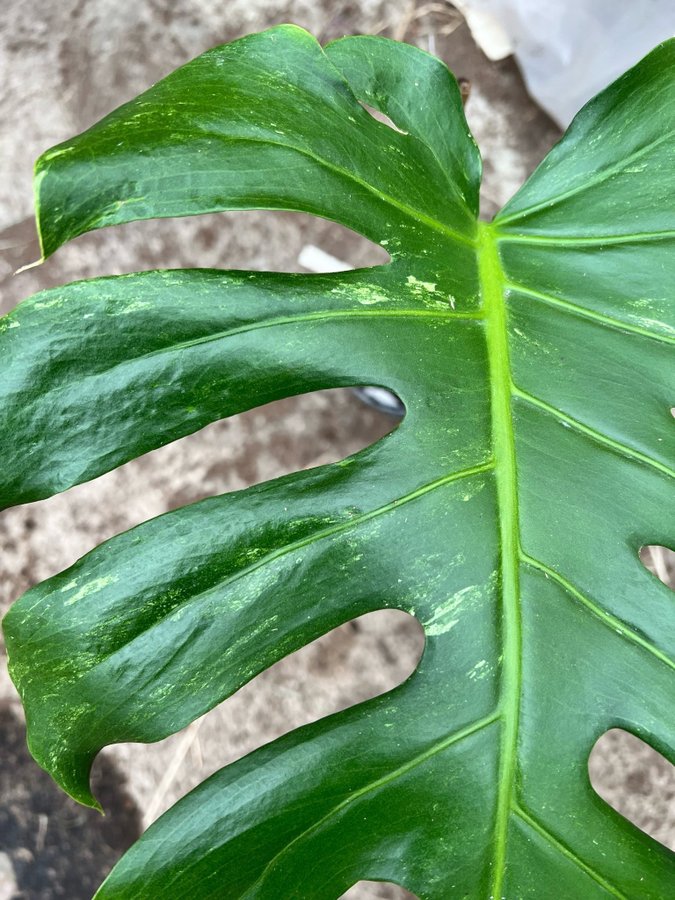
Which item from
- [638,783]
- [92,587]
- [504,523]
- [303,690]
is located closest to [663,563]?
[638,783]

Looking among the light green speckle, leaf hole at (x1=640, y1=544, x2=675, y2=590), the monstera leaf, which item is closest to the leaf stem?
the monstera leaf

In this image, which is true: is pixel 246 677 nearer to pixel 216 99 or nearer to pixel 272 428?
pixel 216 99

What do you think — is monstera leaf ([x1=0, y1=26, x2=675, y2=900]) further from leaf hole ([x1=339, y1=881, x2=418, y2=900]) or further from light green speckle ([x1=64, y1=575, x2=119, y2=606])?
leaf hole ([x1=339, y1=881, x2=418, y2=900])

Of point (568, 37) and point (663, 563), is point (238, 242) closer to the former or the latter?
point (568, 37)

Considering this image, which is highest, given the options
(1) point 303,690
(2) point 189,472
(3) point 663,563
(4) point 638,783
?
(2) point 189,472

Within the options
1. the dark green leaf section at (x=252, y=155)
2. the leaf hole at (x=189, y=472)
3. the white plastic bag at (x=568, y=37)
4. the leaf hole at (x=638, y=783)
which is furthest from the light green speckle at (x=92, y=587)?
the white plastic bag at (x=568, y=37)

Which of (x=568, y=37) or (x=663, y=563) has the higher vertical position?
(x=568, y=37)

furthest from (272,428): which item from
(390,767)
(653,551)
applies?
(390,767)

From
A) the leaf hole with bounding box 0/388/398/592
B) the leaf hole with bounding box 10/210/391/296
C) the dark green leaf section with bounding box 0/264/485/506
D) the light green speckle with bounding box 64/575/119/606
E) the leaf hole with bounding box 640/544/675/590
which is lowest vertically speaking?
the leaf hole with bounding box 640/544/675/590
